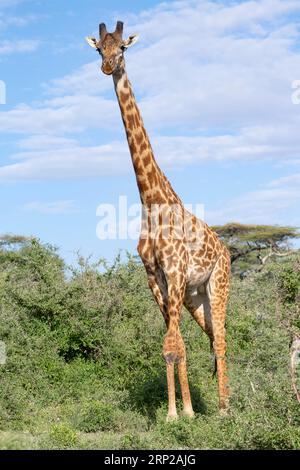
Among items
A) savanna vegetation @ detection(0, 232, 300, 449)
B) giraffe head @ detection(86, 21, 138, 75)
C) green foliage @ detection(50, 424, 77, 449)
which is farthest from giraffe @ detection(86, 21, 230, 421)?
green foliage @ detection(50, 424, 77, 449)

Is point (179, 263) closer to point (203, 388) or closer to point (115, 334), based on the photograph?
point (203, 388)

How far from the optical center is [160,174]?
896 cm

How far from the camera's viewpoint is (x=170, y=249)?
8523 millimetres

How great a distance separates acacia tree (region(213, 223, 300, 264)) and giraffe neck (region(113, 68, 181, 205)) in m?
23.1

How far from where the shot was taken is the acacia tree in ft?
105

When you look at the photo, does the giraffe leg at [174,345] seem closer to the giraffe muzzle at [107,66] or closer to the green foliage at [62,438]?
the green foliage at [62,438]

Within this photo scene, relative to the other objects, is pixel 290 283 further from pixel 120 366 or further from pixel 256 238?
pixel 256 238

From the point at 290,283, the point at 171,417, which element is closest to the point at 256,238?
the point at 290,283

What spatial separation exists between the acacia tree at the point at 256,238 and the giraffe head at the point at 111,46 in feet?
77.0

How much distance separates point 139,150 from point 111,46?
1.25m

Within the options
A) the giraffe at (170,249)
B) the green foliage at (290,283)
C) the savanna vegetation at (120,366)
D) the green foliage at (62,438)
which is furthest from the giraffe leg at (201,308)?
the green foliage at (62,438)

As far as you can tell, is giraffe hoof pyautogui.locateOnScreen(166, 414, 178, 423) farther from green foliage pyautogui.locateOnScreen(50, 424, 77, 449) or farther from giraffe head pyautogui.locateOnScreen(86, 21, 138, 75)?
giraffe head pyautogui.locateOnScreen(86, 21, 138, 75)

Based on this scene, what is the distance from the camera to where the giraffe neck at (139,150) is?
878cm
